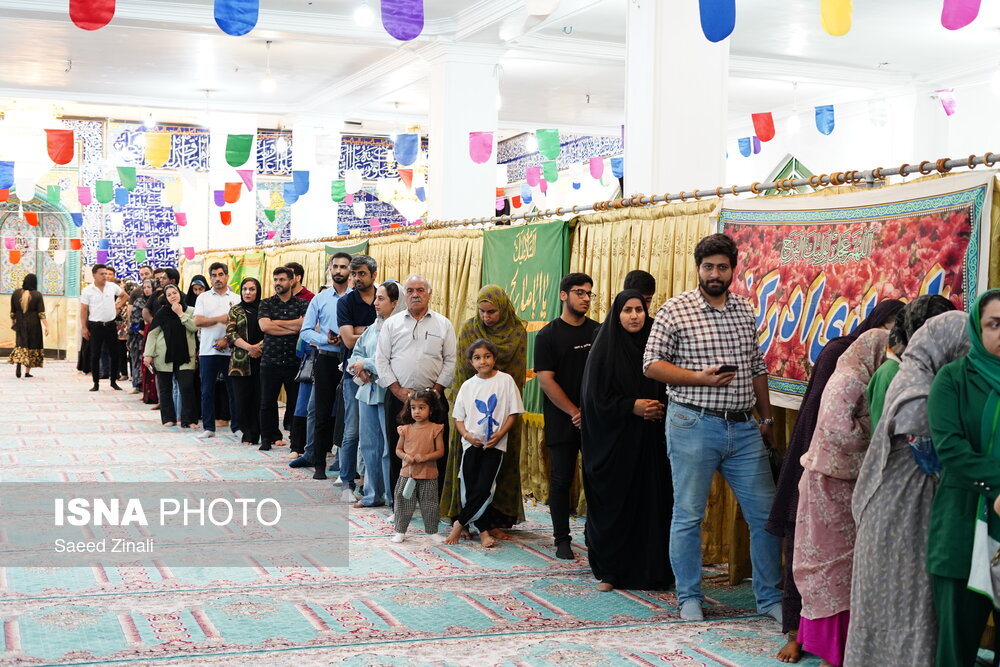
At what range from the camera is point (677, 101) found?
20.9 feet

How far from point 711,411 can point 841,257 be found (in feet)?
2.32

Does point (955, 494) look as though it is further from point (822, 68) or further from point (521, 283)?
point (822, 68)

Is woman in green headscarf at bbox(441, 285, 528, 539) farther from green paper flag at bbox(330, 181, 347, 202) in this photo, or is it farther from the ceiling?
green paper flag at bbox(330, 181, 347, 202)

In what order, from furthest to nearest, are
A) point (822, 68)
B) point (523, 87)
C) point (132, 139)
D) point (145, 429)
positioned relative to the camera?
1. point (132, 139)
2. point (523, 87)
3. point (822, 68)
4. point (145, 429)

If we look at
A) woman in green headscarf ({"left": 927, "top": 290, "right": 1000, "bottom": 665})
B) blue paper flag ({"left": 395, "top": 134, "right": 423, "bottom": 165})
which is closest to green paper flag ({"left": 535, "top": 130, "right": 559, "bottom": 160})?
blue paper flag ({"left": 395, "top": 134, "right": 423, "bottom": 165})

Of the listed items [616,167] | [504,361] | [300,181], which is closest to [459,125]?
[300,181]

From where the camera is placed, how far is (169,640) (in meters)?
3.41

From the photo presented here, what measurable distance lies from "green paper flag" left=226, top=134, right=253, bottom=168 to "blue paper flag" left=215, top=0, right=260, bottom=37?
186 inches

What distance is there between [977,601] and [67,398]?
10003 mm

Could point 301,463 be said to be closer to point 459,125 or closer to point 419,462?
point 419,462

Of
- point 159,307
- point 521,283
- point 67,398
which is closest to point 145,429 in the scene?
point 159,307

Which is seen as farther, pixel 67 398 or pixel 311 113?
pixel 311 113

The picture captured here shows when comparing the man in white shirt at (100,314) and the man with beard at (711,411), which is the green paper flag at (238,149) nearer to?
the man in white shirt at (100,314)

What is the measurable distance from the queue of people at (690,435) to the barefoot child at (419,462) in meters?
0.01
